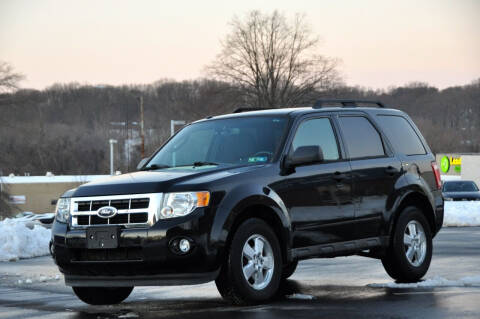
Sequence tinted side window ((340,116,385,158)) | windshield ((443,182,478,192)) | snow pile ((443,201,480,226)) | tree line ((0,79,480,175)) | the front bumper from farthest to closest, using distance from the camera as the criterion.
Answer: tree line ((0,79,480,175))
windshield ((443,182,478,192))
snow pile ((443,201,480,226))
tinted side window ((340,116,385,158))
the front bumper

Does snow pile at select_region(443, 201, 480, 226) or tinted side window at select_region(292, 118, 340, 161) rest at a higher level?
tinted side window at select_region(292, 118, 340, 161)

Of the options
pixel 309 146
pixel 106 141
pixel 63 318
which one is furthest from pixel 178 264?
pixel 106 141

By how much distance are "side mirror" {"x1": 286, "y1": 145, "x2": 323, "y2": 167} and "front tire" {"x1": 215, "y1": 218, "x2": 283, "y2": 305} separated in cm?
76

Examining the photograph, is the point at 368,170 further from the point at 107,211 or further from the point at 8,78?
the point at 8,78

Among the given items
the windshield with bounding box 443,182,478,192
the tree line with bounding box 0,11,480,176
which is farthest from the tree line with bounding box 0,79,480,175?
the windshield with bounding box 443,182,478,192

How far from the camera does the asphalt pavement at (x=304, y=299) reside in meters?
7.95

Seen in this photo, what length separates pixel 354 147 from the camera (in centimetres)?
1015

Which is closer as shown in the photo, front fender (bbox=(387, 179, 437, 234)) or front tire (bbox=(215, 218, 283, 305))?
front tire (bbox=(215, 218, 283, 305))

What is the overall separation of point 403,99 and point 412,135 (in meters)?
118

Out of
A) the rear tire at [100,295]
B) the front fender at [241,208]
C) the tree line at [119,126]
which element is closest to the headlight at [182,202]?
the front fender at [241,208]

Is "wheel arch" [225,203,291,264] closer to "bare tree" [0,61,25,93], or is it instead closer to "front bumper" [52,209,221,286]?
"front bumper" [52,209,221,286]

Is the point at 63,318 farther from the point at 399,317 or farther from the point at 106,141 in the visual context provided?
the point at 106,141

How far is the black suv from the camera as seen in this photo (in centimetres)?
819

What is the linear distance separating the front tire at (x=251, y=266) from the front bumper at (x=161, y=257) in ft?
0.66
